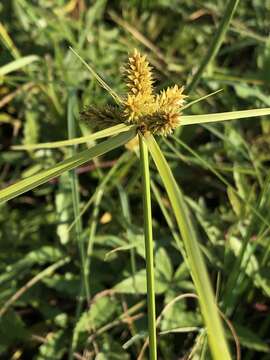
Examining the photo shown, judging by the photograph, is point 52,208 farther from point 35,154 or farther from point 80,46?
point 80,46

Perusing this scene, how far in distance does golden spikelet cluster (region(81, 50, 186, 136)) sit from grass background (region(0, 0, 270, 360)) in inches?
12.9

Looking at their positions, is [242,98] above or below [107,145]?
above

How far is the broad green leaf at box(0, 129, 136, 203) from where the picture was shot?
2.28 feet

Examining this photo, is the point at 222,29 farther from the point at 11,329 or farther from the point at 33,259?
the point at 11,329

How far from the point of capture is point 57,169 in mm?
715

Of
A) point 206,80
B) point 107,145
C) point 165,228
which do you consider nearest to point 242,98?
point 206,80

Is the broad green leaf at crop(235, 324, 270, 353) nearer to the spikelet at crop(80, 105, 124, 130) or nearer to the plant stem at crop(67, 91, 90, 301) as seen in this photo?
the plant stem at crop(67, 91, 90, 301)

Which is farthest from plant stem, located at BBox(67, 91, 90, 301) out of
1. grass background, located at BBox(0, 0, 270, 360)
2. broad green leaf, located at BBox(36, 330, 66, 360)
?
broad green leaf, located at BBox(36, 330, 66, 360)

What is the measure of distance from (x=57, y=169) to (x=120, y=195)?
27.7 inches

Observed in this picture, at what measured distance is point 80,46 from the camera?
1654mm

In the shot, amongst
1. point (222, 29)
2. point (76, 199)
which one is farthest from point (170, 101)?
point (76, 199)

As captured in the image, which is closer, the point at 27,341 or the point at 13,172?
the point at 27,341

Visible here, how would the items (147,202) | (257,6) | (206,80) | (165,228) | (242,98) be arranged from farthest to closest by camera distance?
1. (257,6)
2. (242,98)
3. (206,80)
4. (165,228)
5. (147,202)

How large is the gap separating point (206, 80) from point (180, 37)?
37cm
